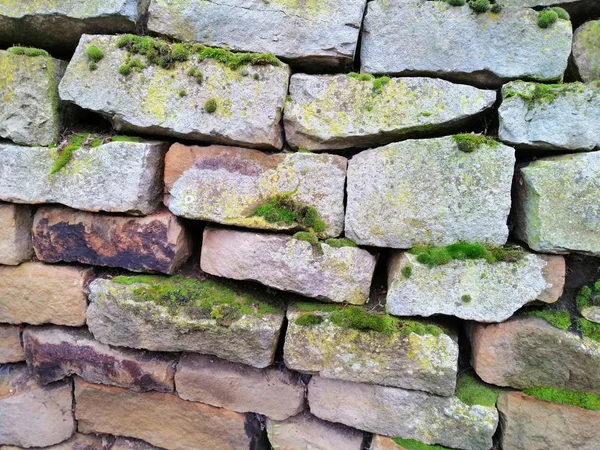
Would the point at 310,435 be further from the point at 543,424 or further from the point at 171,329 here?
the point at 543,424

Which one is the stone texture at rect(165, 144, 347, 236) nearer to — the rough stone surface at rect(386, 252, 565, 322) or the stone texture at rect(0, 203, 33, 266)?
the rough stone surface at rect(386, 252, 565, 322)

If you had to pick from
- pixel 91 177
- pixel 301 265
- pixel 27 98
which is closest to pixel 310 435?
pixel 301 265

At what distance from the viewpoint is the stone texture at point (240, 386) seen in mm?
2406

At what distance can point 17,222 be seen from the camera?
8.25ft

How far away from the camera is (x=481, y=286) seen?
2076mm

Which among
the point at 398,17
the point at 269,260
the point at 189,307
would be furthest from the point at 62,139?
the point at 398,17

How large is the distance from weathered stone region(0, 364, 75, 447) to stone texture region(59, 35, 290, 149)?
1.88m

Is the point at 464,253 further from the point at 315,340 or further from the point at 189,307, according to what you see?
the point at 189,307

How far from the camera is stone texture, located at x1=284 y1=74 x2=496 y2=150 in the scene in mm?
2104

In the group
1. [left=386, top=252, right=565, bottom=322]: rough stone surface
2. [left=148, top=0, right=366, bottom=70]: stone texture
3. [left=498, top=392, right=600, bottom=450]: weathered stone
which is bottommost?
[left=498, top=392, right=600, bottom=450]: weathered stone

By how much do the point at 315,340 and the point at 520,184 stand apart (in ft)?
4.49

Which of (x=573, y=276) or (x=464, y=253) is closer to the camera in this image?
(x=464, y=253)

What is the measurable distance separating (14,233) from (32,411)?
4.00 ft

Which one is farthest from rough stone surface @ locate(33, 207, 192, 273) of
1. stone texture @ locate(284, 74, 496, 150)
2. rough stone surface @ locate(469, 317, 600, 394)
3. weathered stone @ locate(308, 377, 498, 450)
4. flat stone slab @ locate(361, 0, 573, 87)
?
rough stone surface @ locate(469, 317, 600, 394)
